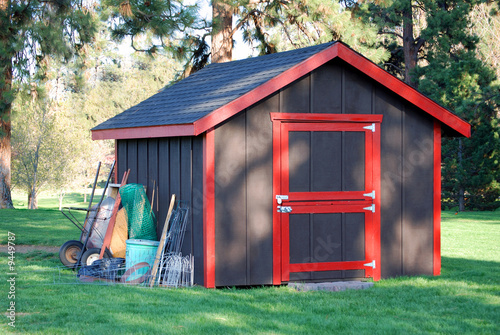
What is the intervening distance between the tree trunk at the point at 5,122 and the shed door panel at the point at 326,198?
15457mm

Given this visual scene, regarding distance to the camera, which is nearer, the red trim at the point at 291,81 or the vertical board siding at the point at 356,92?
the red trim at the point at 291,81

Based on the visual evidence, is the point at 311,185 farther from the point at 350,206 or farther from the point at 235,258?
the point at 235,258

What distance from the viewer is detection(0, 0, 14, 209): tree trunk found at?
22234 millimetres

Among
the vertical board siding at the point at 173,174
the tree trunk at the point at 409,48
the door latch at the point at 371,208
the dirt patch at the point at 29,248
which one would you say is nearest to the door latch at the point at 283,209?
the vertical board siding at the point at 173,174

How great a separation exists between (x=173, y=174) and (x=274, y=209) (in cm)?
160

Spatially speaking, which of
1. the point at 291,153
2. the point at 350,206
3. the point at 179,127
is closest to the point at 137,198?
the point at 179,127

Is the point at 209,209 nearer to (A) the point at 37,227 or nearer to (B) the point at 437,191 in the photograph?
(B) the point at 437,191

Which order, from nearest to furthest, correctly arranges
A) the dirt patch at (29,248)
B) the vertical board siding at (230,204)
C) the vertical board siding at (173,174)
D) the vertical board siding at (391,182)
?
the vertical board siding at (230,204), the vertical board siding at (173,174), the vertical board siding at (391,182), the dirt patch at (29,248)

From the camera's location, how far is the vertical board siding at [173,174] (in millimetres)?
8945

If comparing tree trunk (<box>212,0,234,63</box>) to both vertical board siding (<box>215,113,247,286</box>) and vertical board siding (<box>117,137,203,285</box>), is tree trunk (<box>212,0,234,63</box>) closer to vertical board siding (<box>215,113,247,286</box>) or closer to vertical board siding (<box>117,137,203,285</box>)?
vertical board siding (<box>117,137,203,285</box>)

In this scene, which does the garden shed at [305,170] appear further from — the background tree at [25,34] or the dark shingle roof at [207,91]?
the background tree at [25,34]

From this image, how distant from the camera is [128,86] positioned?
56531 mm

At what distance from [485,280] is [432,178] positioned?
5.39ft

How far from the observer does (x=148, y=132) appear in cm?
959
